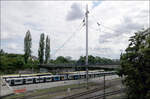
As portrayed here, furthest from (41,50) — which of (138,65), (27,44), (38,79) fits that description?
(138,65)

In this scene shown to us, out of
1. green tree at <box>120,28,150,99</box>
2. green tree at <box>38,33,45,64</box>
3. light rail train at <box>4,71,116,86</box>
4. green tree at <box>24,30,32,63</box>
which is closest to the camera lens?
green tree at <box>120,28,150,99</box>

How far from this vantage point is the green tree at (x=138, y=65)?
16156mm

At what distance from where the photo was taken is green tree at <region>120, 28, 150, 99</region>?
53.0ft

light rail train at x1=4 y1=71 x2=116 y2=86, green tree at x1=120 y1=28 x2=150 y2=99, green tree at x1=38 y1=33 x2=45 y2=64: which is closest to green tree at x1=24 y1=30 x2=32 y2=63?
green tree at x1=38 y1=33 x2=45 y2=64

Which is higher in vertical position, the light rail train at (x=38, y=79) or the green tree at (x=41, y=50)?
the green tree at (x=41, y=50)

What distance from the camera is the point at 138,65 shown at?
55.7 ft

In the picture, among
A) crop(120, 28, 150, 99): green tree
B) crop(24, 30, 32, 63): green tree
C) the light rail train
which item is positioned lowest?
the light rail train

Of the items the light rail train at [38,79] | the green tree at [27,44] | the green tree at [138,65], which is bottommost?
the light rail train at [38,79]

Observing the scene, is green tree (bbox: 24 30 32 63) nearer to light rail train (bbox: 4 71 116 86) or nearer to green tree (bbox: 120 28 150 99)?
light rail train (bbox: 4 71 116 86)

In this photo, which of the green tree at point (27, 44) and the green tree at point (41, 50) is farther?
the green tree at point (41, 50)

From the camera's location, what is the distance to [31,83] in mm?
37812

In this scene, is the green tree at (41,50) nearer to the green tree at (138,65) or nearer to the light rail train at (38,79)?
the light rail train at (38,79)

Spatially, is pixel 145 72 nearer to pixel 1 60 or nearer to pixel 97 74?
pixel 97 74

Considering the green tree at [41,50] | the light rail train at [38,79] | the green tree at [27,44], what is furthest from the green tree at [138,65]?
the green tree at [27,44]
